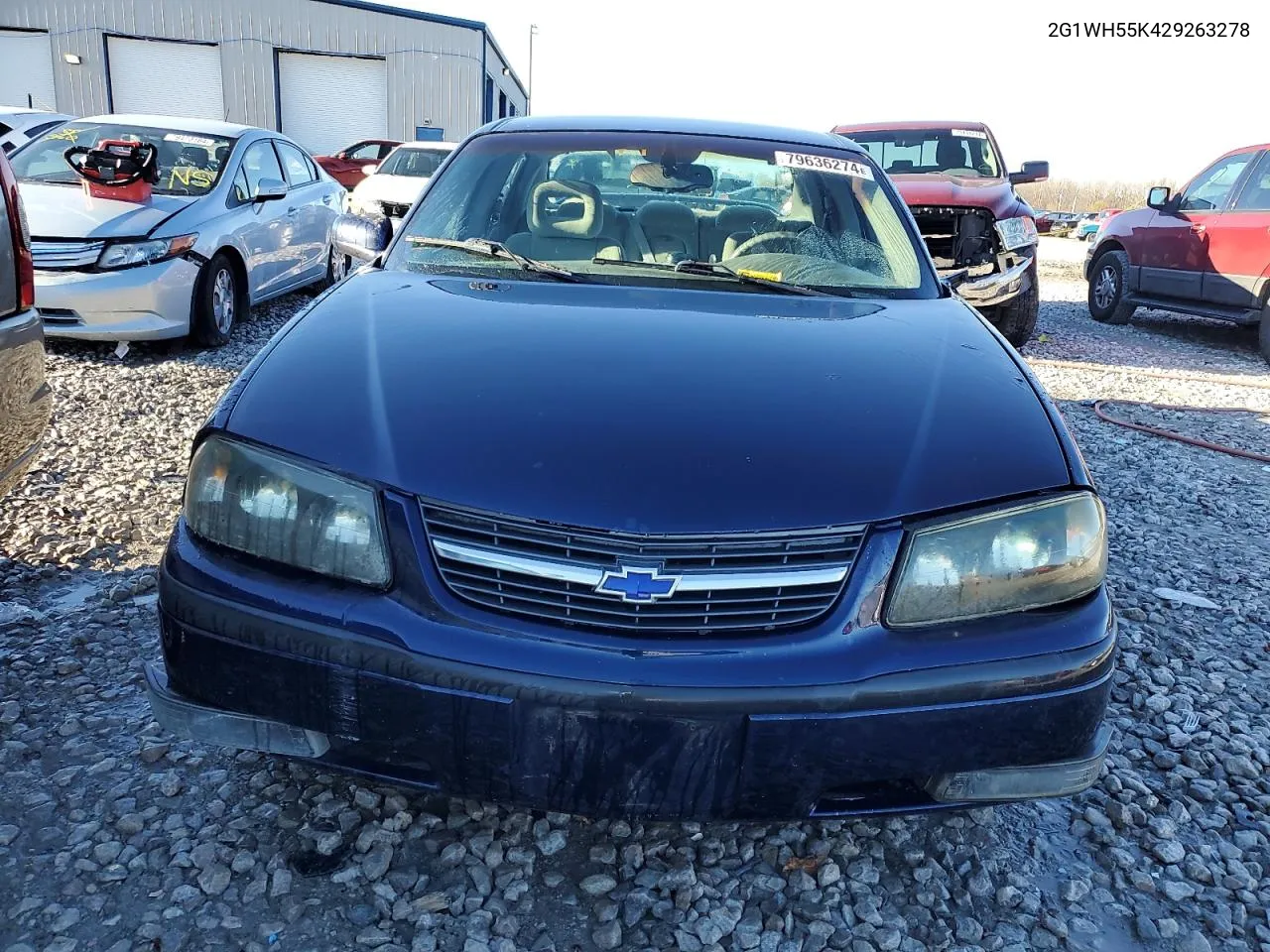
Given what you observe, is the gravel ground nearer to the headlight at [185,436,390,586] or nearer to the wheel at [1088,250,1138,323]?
the headlight at [185,436,390,586]

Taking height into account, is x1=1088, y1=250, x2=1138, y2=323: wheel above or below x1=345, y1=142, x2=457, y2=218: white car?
below

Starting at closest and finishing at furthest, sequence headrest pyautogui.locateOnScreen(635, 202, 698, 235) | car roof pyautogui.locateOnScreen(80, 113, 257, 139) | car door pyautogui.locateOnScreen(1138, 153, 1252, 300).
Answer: headrest pyautogui.locateOnScreen(635, 202, 698, 235) < car roof pyautogui.locateOnScreen(80, 113, 257, 139) < car door pyautogui.locateOnScreen(1138, 153, 1252, 300)

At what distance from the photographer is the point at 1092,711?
1636 millimetres

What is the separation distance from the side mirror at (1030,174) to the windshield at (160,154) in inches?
260

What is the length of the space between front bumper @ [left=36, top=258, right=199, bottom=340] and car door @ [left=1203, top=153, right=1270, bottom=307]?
7.81 metres

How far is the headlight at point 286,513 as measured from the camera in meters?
1.59

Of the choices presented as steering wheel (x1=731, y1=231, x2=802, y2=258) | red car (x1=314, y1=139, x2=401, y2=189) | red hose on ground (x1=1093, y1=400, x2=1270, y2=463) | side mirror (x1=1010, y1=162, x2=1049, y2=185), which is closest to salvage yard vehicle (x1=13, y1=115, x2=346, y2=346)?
steering wheel (x1=731, y1=231, x2=802, y2=258)

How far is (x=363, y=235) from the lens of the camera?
10.1ft

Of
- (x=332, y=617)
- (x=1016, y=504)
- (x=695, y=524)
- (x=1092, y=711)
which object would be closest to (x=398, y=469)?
(x=332, y=617)

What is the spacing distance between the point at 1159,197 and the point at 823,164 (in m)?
7.00

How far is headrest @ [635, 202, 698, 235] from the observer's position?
2992 mm

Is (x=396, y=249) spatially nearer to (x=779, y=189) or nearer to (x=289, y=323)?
(x=289, y=323)

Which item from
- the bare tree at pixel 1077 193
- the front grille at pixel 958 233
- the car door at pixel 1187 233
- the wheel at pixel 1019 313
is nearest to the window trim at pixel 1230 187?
the car door at pixel 1187 233

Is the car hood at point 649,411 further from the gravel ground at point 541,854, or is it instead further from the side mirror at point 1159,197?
the side mirror at point 1159,197
